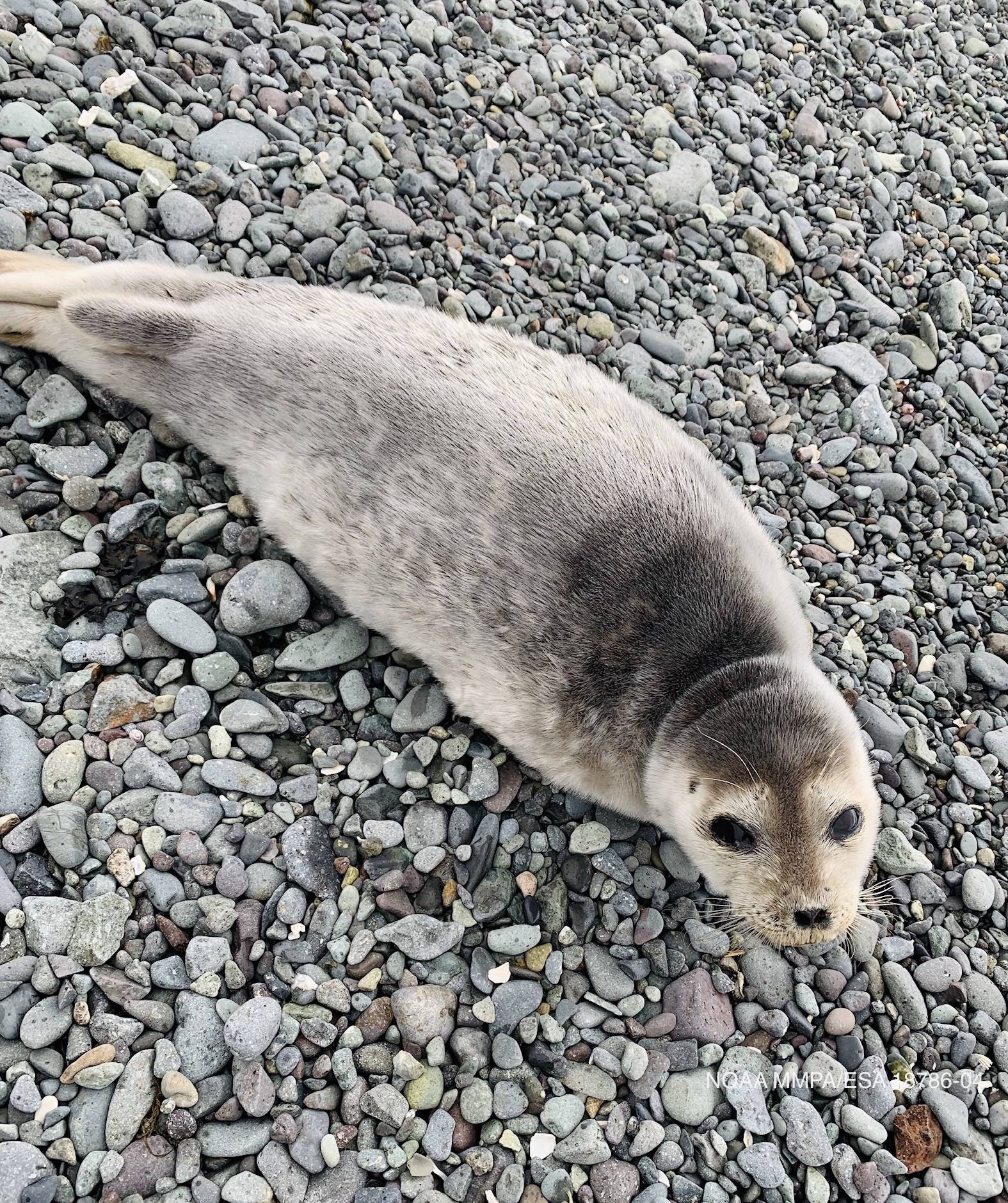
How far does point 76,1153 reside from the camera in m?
2.68

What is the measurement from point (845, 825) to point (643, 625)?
83cm

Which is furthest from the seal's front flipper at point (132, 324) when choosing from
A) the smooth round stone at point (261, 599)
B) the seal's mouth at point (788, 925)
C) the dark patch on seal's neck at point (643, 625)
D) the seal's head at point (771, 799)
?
the seal's mouth at point (788, 925)

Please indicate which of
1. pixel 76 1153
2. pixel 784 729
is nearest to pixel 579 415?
pixel 784 729

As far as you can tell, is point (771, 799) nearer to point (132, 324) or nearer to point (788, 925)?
point (788, 925)

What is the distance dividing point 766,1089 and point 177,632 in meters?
A: 2.40

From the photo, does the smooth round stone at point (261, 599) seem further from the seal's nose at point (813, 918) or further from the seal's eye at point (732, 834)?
the seal's nose at point (813, 918)

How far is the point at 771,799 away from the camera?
114 inches

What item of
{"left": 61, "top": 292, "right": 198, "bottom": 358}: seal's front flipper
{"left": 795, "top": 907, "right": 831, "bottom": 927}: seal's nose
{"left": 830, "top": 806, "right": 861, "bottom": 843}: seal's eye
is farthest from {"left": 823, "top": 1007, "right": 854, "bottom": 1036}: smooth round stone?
{"left": 61, "top": 292, "right": 198, "bottom": 358}: seal's front flipper

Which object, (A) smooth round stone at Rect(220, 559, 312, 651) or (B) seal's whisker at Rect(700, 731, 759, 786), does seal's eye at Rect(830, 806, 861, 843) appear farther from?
(A) smooth round stone at Rect(220, 559, 312, 651)

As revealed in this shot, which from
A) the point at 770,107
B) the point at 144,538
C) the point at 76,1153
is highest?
the point at 770,107

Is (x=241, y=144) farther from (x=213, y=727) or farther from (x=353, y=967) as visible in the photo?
(x=353, y=967)

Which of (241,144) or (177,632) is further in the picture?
(241,144)

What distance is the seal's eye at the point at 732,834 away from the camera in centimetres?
292

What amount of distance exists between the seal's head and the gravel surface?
1.34ft
